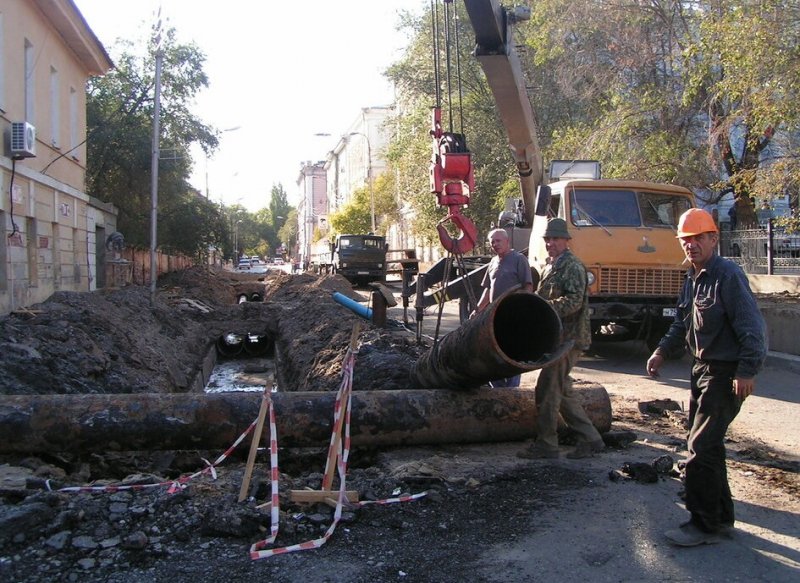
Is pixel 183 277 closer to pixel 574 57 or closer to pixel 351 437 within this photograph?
pixel 574 57

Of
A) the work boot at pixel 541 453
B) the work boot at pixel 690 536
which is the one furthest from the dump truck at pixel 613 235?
the work boot at pixel 690 536

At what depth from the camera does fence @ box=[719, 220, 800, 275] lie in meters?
15.7

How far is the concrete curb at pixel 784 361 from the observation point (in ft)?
35.6

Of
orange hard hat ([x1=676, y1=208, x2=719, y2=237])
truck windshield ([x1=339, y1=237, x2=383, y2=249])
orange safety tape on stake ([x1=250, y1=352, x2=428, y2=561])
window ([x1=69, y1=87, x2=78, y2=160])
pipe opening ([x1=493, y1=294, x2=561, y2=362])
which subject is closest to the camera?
orange safety tape on stake ([x1=250, y1=352, x2=428, y2=561])

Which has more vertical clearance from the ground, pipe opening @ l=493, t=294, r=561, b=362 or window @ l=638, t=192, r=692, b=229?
window @ l=638, t=192, r=692, b=229

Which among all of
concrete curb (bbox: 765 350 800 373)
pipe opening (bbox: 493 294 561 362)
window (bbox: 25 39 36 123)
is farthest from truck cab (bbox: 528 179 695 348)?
window (bbox: 25 39 36 123)

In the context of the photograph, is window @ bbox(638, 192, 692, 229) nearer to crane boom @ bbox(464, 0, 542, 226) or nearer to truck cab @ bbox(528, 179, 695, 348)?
truck cab @ bbox(528, 179, 695, 348)

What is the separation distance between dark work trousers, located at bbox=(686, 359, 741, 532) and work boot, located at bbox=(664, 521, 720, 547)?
32mm

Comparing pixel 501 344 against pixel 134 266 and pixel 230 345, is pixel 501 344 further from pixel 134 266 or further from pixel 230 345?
pixel 134 266

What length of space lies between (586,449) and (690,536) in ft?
6.00

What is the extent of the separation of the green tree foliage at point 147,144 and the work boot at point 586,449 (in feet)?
88.2

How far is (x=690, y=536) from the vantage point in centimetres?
412

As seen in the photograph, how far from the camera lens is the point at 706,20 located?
556 inches

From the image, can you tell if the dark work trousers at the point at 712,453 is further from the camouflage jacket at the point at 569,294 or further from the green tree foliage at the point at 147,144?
the green tree foliage at the point at 147,144
